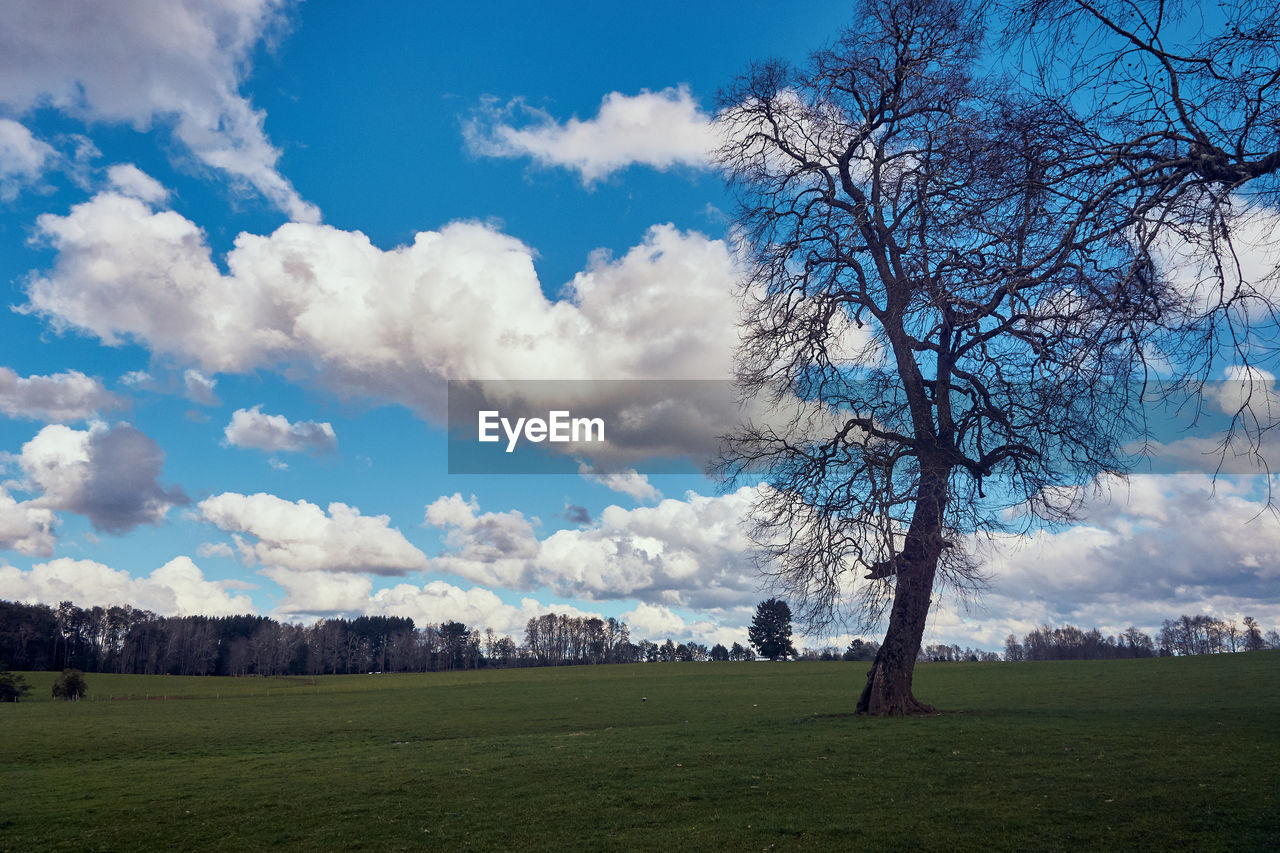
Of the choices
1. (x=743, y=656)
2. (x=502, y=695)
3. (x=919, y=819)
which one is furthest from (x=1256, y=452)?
(x=743, y=656)

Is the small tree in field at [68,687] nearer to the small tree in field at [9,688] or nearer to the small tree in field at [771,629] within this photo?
the small tree in field at [9,688]

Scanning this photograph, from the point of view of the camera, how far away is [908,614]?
66.0 feet

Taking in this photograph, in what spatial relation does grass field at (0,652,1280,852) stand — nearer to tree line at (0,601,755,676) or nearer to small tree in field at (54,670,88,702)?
small tree in field at (54,670,88,702)

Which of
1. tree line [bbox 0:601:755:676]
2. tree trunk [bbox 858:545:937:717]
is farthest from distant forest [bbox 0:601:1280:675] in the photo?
tree trunk [bbox 858:545:937:717]

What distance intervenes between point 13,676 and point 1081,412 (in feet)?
307

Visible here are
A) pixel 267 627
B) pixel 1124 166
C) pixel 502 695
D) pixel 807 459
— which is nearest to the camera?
pixel 1124 166

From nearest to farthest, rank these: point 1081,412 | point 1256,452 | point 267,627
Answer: point 1256,452 → point 1081,412 → point 267,627

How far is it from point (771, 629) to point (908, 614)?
10235 centimetres

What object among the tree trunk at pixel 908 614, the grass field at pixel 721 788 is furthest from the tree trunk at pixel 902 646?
the grass field at pixel 721 788

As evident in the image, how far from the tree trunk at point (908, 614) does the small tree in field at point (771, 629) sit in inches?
3883

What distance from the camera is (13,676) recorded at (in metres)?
72.8

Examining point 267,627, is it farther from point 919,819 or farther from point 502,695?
point 919,819

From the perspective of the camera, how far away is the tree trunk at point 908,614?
18.4 metres

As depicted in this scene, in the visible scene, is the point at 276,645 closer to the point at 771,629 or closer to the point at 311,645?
the point at 311,645
